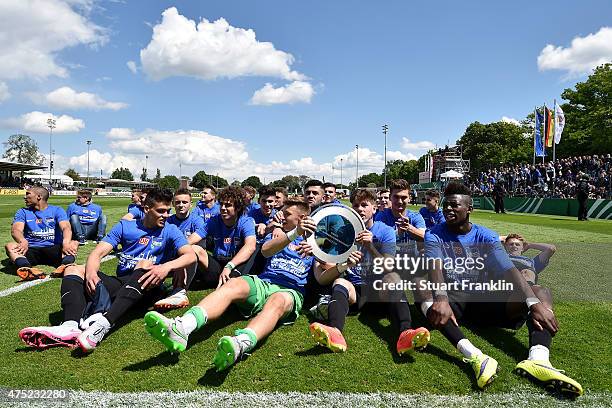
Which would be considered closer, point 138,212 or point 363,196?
point 363,196

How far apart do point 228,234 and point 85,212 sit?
6.53m

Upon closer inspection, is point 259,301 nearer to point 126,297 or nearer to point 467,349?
point 126,297

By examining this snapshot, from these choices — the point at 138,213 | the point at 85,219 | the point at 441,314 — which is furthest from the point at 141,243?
the point at 85,219

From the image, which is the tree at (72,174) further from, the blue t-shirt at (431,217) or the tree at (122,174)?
the blue t-shirt at (431,217)

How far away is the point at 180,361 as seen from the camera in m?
3.44

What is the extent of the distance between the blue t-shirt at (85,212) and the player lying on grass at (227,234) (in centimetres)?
610

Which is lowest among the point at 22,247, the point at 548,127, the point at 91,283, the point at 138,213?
the point at 22,247

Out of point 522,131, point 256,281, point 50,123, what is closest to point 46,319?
point 256,281

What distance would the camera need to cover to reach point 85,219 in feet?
34.9

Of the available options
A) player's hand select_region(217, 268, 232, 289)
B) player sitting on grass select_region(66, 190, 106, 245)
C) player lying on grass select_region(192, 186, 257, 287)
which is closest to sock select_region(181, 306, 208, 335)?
player's hand select_region(217, 268, 232, 289)

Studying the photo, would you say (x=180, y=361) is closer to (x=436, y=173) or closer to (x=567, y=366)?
(x=567, y=366)

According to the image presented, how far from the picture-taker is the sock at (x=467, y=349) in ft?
10.9

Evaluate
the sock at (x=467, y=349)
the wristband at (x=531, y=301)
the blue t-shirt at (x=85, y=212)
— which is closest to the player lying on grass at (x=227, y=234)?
the sock at (x=467, y=349)

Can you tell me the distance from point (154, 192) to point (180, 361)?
72.1 inches
